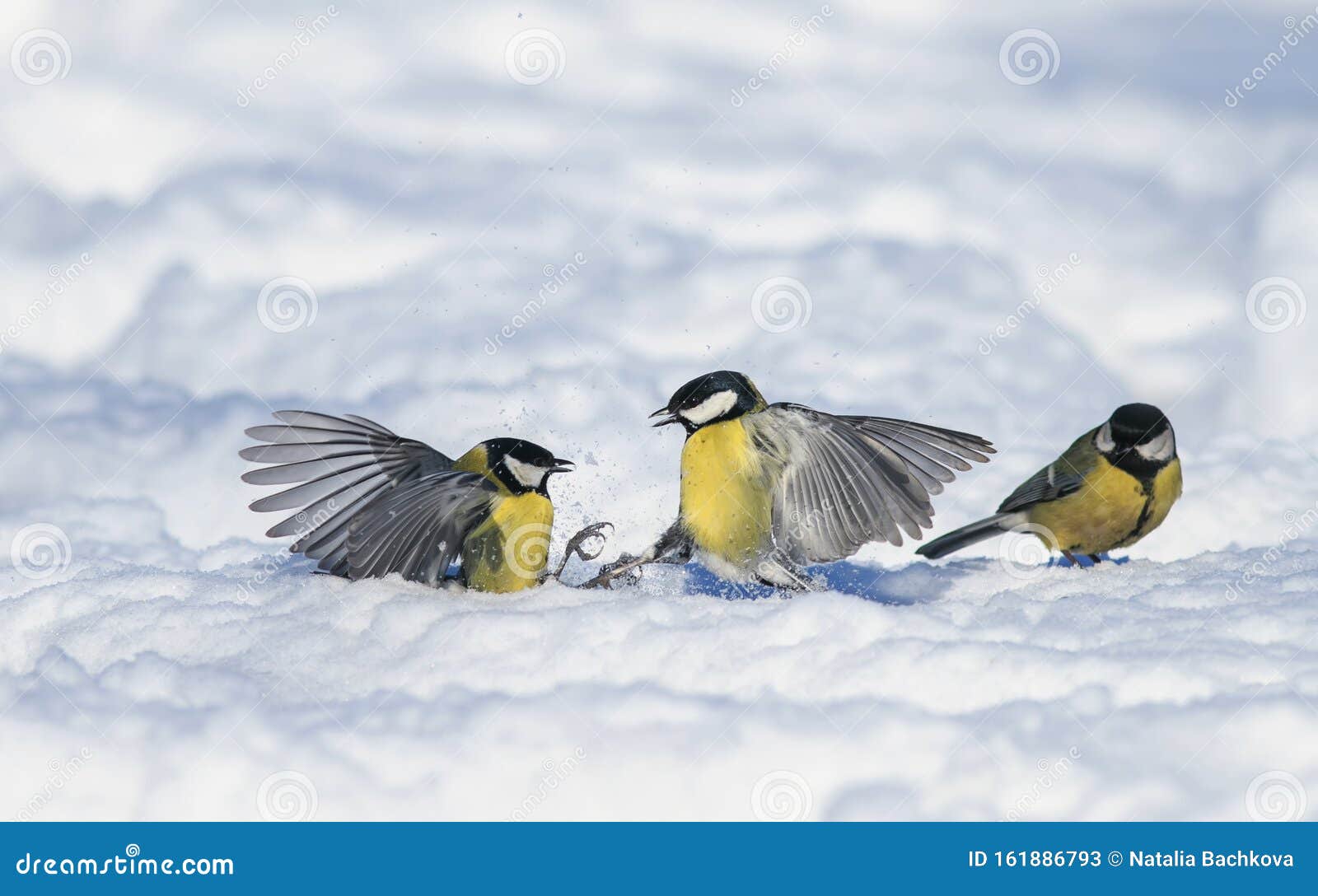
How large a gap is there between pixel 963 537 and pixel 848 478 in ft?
2.18

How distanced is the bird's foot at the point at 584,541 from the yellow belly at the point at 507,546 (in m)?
0.39

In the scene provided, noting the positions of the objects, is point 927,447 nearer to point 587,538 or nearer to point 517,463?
point 587,538

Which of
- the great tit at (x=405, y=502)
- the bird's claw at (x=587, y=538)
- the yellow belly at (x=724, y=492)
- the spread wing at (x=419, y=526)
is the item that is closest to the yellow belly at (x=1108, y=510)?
the yellow belly at (x=724, y=492)

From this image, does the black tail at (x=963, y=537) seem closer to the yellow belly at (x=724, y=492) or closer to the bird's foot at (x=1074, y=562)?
the bird's foot at (x=1074, y=562)

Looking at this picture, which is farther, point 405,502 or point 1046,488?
point 1046,488

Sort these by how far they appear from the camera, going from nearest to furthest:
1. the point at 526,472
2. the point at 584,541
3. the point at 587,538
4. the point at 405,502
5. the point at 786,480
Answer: the point at 405,502, the point at 526,472, the point at 786,480, the point at 587,538, the point at 584,541

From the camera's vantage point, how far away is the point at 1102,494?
4.87m

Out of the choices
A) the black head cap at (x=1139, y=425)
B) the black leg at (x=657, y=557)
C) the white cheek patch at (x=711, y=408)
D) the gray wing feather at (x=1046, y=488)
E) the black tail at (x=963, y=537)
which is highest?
the white cheek patch at (x=711, y=408)

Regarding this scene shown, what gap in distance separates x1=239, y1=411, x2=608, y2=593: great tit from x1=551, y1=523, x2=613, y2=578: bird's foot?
42cm

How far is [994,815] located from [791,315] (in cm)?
490

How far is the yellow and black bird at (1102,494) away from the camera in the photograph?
4.84 meters

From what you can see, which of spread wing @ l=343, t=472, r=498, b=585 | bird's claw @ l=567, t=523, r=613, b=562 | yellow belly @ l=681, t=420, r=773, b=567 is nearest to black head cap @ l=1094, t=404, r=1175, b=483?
yellow belly @ l=681, t=420, r=773, b=567

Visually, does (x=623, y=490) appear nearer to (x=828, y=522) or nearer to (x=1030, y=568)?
(x=828, y=522)

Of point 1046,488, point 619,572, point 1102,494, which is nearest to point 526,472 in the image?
point 619,572
